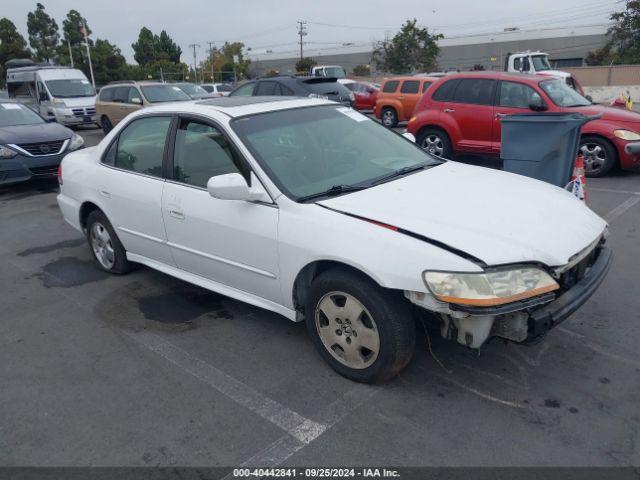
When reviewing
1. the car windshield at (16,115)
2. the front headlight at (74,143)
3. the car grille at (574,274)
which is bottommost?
the front headlight at (74,143)

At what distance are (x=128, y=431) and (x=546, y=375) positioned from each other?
8.07 feet

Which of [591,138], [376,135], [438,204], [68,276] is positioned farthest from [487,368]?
[591,138]

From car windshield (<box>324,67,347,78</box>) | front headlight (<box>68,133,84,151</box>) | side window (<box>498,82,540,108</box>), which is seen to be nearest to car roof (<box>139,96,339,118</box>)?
side window (<box>498,82,540,108</box>)

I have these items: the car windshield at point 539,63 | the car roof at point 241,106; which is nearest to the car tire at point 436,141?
the car roof at point 241,106

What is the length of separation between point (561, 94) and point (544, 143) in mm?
3905

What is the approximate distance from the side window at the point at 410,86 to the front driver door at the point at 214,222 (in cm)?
1417

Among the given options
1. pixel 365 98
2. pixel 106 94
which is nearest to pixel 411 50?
pixel 365 98

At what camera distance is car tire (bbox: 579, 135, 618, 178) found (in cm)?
868

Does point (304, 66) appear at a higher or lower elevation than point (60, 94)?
higher

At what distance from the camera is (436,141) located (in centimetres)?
1005

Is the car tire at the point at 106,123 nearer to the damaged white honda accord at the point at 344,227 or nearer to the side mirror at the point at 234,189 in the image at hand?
the damaged white honda accord at the point at 344,227

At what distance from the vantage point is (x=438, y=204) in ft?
10.6

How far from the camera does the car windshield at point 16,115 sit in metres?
9.81

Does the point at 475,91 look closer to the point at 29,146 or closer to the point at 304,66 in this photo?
the point at 29,146
